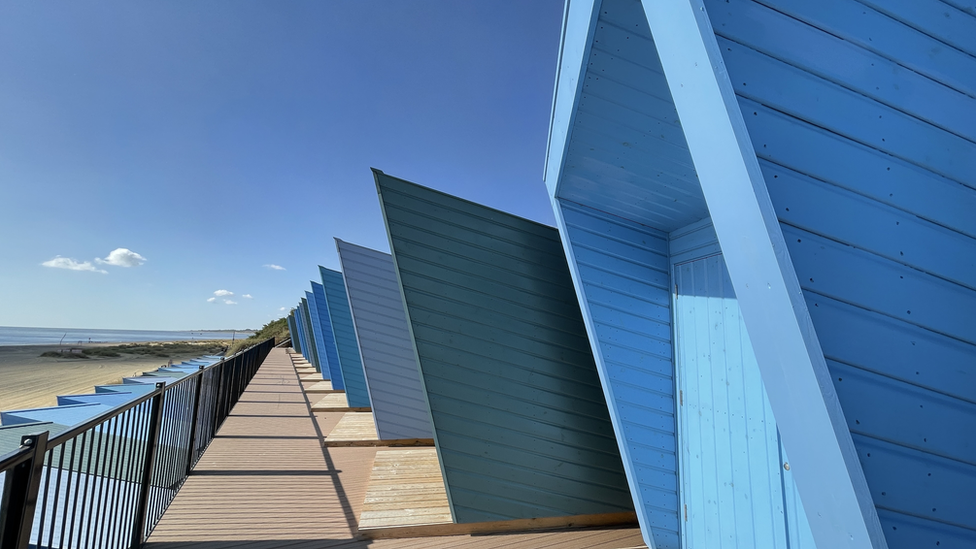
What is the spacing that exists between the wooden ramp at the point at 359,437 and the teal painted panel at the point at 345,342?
0.96m

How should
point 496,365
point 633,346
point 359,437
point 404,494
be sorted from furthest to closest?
point 359,437 → point 404,494 → point 496,365 → point 633,346

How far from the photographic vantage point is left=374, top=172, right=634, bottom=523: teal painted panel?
3.77 m

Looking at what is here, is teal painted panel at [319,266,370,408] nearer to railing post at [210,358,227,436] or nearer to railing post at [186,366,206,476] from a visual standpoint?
railing post at [210,358,227,436]

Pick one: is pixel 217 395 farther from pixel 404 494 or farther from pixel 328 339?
pixel 328 339

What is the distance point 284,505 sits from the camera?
3.94 meters

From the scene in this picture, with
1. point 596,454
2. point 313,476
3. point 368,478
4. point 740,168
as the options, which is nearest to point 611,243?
point 596,454

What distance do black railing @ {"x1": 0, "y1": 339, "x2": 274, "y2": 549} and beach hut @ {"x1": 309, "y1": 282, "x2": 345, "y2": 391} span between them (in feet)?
16.7

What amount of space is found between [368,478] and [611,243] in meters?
3.53

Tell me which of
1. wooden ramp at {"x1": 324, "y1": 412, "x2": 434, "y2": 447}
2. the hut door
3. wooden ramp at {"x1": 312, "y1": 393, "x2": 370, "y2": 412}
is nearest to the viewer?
the hut door

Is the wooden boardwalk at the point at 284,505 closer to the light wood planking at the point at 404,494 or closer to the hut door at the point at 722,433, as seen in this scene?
→ the light wood planking at the point at 404,494

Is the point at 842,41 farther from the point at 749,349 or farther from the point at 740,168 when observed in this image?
the point at 749,349

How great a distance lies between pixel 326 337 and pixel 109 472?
9.76 metres

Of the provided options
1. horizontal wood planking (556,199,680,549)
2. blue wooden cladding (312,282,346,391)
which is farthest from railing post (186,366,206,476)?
blue wooden cladding (312,282,346,391)

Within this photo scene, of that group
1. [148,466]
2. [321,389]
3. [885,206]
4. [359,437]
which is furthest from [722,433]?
Answer: [321,389]
